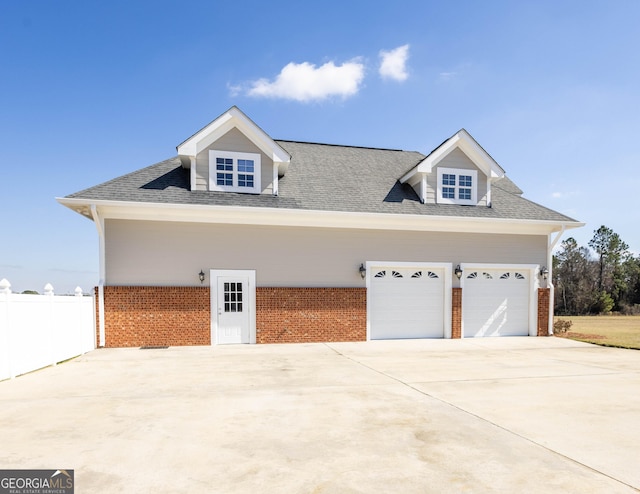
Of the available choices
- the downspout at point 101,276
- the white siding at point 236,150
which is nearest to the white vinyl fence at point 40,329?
the downspout at point 101,276

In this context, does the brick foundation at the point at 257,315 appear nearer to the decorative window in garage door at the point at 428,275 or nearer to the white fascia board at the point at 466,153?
the decorative window in garage door at the point at 428,275

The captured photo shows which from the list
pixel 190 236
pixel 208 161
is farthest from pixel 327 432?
pixel 208 161

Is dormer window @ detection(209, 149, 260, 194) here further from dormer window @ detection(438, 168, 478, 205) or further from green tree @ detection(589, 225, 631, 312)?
green tree @ detection(589, 225, 631, 312)

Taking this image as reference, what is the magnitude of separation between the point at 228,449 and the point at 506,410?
4.03 metres

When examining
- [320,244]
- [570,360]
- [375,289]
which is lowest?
[570,360]

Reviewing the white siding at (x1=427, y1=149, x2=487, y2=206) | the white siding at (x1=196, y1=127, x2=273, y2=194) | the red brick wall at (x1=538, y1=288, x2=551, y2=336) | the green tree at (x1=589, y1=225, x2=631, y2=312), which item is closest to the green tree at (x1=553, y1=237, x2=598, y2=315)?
the green tree at (x1=589, y1=225, x2=631, y2=312)

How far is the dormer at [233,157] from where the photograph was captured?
12758 millimetres

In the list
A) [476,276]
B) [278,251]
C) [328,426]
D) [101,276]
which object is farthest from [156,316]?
[476,276]

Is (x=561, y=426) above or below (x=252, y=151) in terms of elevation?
below

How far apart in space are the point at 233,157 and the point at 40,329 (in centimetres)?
746

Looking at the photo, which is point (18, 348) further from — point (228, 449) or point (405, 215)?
point (405, 215)

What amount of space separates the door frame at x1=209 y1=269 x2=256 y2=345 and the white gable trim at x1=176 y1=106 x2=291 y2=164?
3.98 meters

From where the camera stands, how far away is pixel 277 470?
3.75 m

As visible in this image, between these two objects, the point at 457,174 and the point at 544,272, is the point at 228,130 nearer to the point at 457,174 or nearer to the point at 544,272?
the point at 457,174
